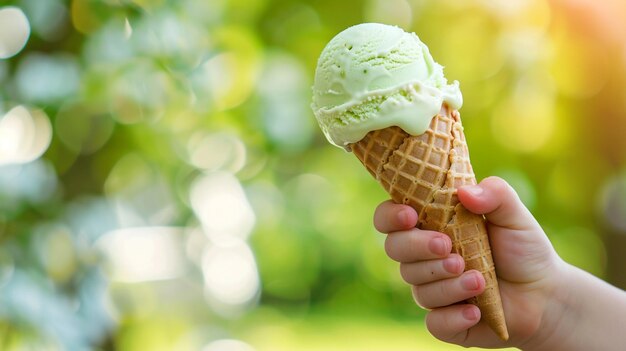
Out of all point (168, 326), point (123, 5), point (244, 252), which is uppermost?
point (123, 5)

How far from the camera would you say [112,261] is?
2207mm

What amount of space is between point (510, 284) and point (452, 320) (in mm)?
201

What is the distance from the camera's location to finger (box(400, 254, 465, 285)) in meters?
1.27

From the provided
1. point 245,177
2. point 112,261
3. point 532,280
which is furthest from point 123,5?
point 245,177

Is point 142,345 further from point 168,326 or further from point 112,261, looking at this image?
point 112,261

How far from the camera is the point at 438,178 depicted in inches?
49.9

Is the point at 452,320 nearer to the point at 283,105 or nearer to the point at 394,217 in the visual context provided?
the point at 394,217

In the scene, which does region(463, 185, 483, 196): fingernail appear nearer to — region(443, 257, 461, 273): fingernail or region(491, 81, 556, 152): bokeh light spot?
region(443, 257, 461, 273): fingernail

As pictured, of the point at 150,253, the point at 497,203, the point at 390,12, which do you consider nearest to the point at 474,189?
the point at 497,203

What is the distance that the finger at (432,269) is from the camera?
127 cm

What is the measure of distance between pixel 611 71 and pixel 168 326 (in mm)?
3388

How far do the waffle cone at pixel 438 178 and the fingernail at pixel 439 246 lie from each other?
0.11 ft

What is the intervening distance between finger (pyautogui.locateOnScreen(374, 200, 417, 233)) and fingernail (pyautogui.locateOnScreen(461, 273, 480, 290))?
0.13m

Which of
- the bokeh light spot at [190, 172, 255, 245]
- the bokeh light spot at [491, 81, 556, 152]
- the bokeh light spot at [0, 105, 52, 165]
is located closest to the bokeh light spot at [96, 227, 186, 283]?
the bokeh light spot at [190, 172, 255, 245]
